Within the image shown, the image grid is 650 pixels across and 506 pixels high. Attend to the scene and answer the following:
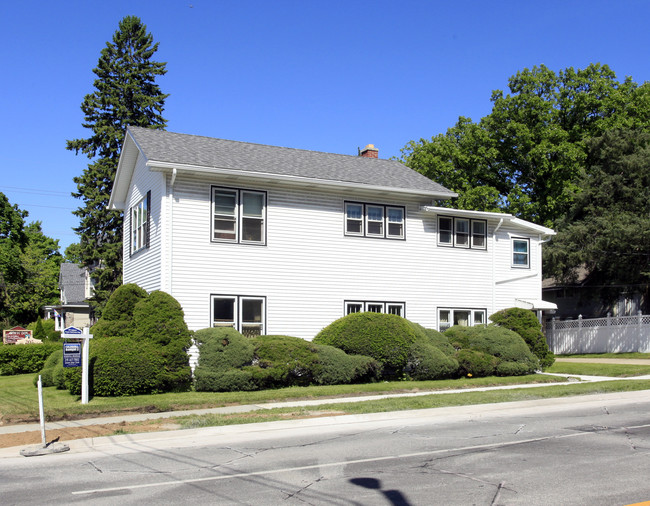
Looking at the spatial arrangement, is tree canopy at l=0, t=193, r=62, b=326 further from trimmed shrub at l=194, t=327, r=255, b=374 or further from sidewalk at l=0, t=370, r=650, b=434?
sidewalk at l=0, t=370, r=650, b=434

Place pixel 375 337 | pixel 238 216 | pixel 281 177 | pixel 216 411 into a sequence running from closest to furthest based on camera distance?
1. pixel 216 411
2. pixel 375 337
3. pixel 238 216
4. pixel 281 177

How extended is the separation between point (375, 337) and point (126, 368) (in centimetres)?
731

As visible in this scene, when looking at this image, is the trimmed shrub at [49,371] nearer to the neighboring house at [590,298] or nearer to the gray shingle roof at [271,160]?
the gray shingle roof at [271,160]

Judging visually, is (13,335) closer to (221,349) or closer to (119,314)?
(119,314)

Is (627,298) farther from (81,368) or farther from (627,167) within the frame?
(81,368)

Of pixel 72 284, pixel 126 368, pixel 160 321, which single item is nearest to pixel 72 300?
pixel 72 284

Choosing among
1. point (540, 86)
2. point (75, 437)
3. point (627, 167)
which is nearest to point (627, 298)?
point (627, 167)

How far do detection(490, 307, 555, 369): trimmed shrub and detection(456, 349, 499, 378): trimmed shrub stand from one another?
8.78 ft

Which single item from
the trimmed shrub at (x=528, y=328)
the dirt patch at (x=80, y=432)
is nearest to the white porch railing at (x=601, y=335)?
the trimmed shrub at (x=528, y=328)

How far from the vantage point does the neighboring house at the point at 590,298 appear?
3888cm

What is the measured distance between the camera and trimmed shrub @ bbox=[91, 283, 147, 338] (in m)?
18.5

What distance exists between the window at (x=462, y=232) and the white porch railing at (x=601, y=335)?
493 inches

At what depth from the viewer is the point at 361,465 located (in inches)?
348

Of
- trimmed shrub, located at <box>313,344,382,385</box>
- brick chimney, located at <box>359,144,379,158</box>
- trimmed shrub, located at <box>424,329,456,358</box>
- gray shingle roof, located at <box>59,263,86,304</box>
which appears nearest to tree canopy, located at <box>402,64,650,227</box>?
brick chimney, located at <box>359,144,379,158</box>
